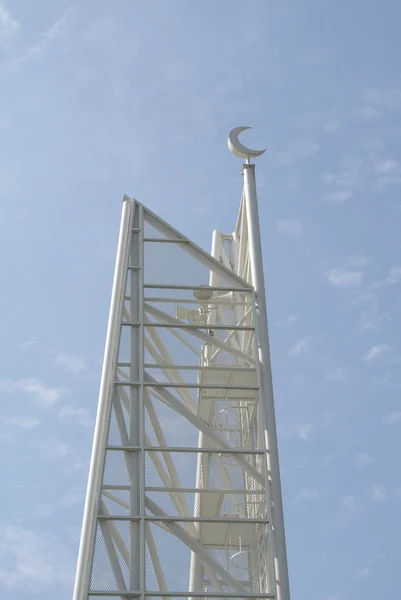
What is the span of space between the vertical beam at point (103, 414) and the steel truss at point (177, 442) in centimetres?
2

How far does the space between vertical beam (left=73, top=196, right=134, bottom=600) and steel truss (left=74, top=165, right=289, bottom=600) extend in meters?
0.02

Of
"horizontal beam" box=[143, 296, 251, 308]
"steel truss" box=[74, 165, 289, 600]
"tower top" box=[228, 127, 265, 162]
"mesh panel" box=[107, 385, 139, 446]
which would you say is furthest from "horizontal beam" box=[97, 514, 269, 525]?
"tower top" box=[228, 127, 265, 162]

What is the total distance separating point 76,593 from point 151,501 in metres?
2.45

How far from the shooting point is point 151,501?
17.5m

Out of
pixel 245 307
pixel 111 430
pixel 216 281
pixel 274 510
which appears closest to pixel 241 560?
pixel 274 510

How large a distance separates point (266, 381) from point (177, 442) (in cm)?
215

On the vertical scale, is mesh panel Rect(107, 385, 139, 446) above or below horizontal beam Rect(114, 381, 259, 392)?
below

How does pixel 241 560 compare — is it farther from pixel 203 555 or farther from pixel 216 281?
pixel 216 281

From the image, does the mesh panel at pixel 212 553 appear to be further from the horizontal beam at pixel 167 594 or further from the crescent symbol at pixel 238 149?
the crescent symbol at pixel 238 149

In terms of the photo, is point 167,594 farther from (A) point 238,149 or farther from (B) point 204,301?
(A) point 238,149

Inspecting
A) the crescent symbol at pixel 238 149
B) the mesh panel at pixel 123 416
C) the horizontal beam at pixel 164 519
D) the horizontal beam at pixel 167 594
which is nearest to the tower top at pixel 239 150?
the crescent symbol at pixel 238 149

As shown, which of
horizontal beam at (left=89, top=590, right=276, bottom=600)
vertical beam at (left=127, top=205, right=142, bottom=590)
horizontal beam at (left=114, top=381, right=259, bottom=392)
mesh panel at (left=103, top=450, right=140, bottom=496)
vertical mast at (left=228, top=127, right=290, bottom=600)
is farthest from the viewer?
horizontal beam at (left=114, top=381, right=259, bottom=392)

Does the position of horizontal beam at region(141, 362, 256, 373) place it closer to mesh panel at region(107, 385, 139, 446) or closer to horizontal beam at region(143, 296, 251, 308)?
mesh panel at region(107, 385, 139, 446)

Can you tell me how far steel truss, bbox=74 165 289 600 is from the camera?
55.4 ft
